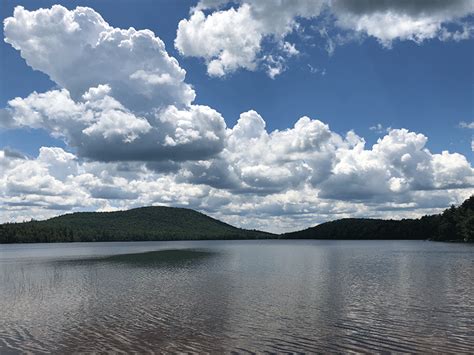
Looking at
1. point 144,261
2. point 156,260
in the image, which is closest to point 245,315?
point 144,261

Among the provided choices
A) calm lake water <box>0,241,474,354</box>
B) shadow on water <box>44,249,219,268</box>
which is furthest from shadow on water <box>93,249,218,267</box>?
calm lake water <box>0,241,474,354</box>

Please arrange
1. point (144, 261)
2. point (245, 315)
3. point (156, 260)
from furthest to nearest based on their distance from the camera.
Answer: point (156, 260) < point (144, 261) < point (245, 315)

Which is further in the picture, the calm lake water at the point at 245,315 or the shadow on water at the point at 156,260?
the shadow on water at the point at 156,260

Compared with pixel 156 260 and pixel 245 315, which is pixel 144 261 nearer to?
pixel 156 260

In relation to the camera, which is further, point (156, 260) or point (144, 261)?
point (156, 260)

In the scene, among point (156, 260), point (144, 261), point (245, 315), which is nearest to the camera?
point (245, 315)

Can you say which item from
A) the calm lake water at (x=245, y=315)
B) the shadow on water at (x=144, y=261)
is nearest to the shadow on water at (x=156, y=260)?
the shadow on water at (x=144, y=261)

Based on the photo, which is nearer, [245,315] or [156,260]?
[245,315]

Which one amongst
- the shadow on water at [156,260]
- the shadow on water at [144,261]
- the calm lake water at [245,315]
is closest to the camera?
the calm lake water at [245,315]

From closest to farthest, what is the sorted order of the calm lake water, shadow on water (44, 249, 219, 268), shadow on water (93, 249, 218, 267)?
the calm lake water, shadow on water (44, 249, 219, 268), shadow on water (93, 249, 218, 267)

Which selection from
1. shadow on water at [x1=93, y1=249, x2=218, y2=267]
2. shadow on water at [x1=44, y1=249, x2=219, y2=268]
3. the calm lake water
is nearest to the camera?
the calm lake water

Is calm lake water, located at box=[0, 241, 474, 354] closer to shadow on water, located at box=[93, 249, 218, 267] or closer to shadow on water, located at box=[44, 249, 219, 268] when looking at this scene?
shadow on water, located at box=[44, 249, 219, 268]

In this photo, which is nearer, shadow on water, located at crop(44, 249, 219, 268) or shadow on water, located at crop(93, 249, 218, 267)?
shadow on water, located at crop(44, 249, 219, 268)

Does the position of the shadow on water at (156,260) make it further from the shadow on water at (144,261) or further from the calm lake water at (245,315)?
the calm lake water at (245,315)
